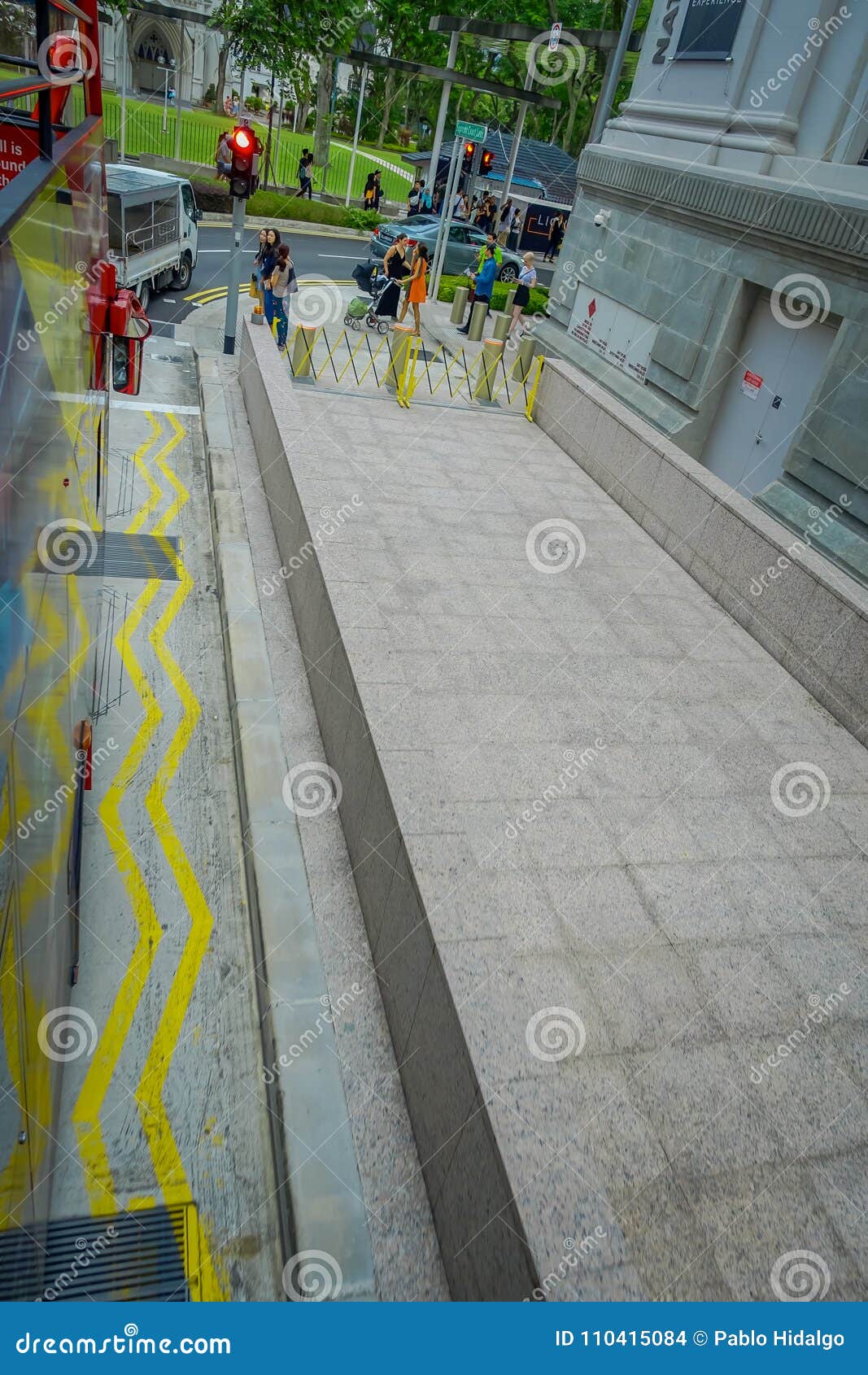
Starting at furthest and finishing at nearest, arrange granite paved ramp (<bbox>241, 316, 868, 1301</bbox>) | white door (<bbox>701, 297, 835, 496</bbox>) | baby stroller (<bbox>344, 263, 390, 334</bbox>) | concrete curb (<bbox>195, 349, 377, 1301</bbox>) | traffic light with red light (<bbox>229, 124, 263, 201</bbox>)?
baby stroller (<bbox>344, 263, 390, 334</bbox>) < traffic light with red light (<bbox>229, 124, 263, 201</bbox>) < white door (<bbox>701, 297, 835, 496</bbox>) < concrete curb (<bbox>195, 349, 377, 1301</bbox>) < granite paved ramp (<bbox>241, 316, 868, 1301</bbox>)

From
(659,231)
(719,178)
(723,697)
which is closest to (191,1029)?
(723,697)

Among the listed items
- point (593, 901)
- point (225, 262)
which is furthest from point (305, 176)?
point (593, 901)

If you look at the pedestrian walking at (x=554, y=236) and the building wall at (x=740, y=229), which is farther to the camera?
the pedestrian walking at (x=554, y=236)

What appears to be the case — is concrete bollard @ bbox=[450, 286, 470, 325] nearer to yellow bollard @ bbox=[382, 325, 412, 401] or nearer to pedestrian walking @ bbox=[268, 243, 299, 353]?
pedestrian walking @ bbox=[268, 243, 299, 353]

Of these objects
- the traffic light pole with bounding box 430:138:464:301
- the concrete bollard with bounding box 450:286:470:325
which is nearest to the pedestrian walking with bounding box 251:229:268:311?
the traffic light pole with bounding box 430:138:464:301

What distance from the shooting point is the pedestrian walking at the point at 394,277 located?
1633 cm

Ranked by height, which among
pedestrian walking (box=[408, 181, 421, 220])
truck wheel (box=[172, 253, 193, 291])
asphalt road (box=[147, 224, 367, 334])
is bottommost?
asphalt road (box=[147, 224, 367, 334])

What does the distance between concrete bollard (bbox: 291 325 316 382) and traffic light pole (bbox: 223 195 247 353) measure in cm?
135

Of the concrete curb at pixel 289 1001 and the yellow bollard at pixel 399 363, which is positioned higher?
the yellow bollard at pixel 399 363

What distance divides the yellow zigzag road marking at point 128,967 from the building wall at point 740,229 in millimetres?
7230

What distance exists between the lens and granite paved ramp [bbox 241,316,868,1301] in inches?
134

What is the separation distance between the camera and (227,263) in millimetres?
22125

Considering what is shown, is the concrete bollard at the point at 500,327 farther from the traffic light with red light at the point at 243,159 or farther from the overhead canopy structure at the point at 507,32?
the traffic light with red light at the point at 243,159

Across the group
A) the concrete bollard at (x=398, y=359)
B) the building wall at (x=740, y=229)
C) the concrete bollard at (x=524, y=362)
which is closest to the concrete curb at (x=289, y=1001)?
the concrete bollard at (x=398, y=359)
